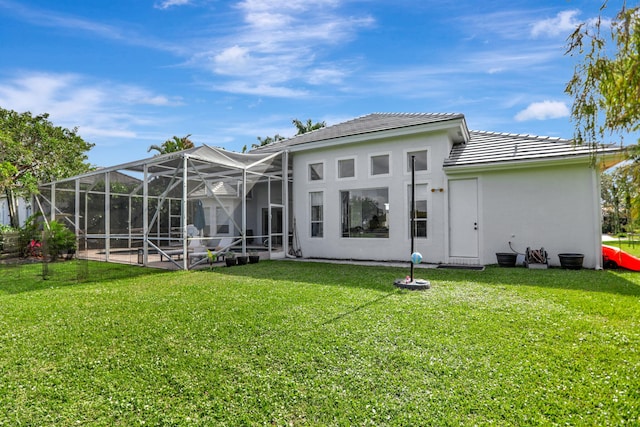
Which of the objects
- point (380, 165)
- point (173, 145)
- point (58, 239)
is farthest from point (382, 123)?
point (173, 145)

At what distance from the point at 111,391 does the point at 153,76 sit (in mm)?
12292

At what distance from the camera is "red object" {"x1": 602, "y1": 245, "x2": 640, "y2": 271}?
29.1 ft

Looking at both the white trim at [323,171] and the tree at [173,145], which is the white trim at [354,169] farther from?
the tree at [173,145]

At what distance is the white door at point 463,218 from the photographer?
34.6 ft

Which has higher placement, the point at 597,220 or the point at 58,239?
the point at 597,220

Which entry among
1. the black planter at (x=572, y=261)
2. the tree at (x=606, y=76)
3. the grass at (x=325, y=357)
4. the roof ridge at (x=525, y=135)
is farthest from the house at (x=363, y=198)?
the tree at (x=606, y=76)

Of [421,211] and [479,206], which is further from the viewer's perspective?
[421,211]

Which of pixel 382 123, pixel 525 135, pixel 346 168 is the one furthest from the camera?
pixel 382 123

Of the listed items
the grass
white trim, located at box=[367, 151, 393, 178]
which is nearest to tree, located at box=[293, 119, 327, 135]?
white trim, located at box=[367, 151, 393, 178]

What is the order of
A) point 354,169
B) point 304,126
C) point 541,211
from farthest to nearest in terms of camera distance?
point 304,126 < point 354,169 < point 541,211

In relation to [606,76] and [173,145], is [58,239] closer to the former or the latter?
[173,145]

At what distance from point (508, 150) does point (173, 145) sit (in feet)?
72.0

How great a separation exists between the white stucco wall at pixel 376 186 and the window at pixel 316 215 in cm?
16

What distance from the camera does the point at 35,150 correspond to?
17.2 metres
